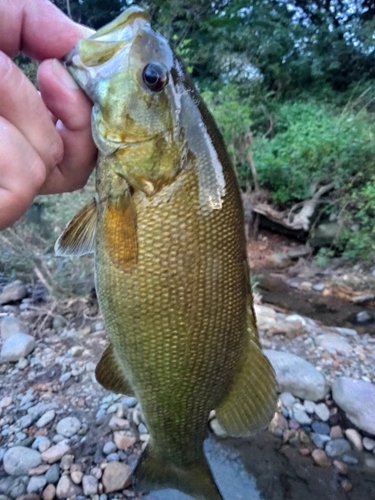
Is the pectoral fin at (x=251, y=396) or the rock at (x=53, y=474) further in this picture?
the rock at (x=53, y=474)

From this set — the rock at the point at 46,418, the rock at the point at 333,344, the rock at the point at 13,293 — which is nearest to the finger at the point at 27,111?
the rock at the point at 46,418

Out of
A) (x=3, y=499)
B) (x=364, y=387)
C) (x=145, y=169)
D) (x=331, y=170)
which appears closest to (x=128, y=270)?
(x=145, y=169)

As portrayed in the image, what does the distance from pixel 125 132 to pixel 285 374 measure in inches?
100

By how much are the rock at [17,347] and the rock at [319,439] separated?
2.37 m

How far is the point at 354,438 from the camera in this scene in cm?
285

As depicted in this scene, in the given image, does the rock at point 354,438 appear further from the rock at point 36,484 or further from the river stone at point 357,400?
the rock at point 36,484

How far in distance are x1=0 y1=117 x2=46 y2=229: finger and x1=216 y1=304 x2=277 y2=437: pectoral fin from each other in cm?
82

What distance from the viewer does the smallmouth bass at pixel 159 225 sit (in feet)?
3.68

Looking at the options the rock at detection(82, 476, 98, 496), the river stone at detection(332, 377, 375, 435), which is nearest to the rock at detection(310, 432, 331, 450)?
the river stone at detection(332, 377, 375, 435)

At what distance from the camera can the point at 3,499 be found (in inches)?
91.9

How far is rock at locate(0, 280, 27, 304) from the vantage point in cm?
465

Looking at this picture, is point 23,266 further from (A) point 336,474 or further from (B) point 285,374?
(A) point 336,474

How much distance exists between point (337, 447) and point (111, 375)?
2.00 metres

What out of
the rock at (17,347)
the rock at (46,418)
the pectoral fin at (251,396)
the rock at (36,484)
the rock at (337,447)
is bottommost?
the rock at (337,447)
